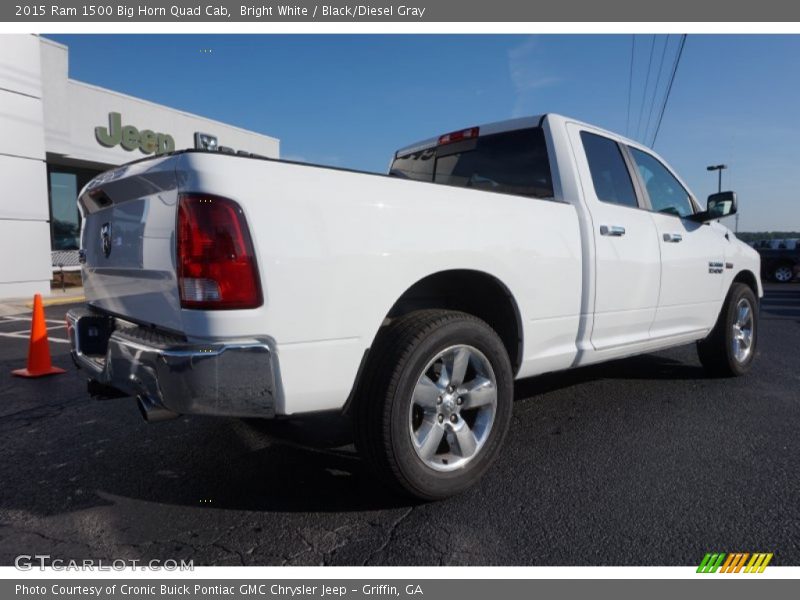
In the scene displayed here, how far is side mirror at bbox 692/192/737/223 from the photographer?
14.5 ft

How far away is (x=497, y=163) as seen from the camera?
3.91 meters

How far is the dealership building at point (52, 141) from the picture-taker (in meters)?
12.0

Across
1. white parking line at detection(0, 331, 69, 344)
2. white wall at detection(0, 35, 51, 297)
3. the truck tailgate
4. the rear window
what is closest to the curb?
white wall at detection(0, 35, 51, 297)

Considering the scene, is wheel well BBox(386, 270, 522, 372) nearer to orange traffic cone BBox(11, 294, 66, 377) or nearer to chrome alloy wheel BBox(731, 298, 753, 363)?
chrome alloy wheel BBox(731, 298, 753, 363)

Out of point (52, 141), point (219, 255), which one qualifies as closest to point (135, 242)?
point (219, 255)

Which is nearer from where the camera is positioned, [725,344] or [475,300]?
[475,300]

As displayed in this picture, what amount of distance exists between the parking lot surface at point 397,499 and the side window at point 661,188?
4.83ft

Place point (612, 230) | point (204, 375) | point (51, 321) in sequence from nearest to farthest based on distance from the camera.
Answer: point (204, 375), point (612, 230), point (51, 321)

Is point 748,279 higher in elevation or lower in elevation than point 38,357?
higher

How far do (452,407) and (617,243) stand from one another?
5.52 feet

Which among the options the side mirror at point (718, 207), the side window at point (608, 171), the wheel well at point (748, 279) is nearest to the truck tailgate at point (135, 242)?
the side window at point (608, 171)

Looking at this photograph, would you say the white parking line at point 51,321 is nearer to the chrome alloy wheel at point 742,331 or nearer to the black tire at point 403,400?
the black tire at point 403,400

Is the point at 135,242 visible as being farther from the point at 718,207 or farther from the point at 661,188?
the point at 718,207
